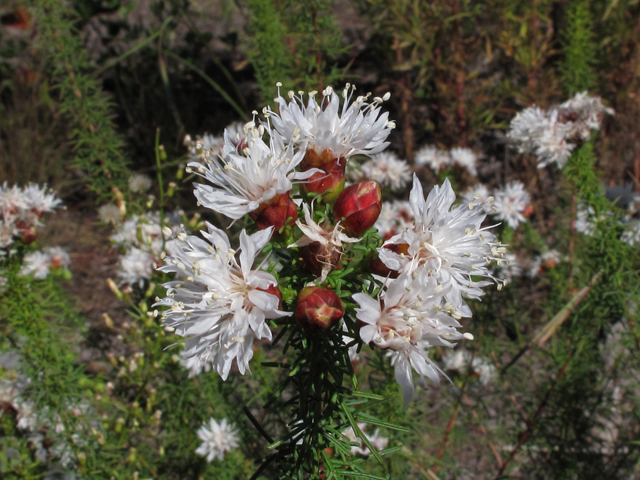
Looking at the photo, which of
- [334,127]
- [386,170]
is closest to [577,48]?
[386,170]

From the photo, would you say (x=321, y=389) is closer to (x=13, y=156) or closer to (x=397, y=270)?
(x=397, y=270)

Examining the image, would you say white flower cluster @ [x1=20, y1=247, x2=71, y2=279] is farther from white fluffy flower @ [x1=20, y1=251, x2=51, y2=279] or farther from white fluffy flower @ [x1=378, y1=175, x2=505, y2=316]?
white fluffy flower @ [x1=378, y1=175, x2=505, y2=316]

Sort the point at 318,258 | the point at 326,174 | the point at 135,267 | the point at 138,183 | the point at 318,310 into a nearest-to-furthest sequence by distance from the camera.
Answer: the point at 318,310 → the point at 318,258 → the point at 326,174 → the point at 135,267 → the point at 138,183

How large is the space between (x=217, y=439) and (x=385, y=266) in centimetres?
142

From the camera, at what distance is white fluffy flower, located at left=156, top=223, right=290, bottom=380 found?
3.01 feet

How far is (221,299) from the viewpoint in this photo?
0.94 meters

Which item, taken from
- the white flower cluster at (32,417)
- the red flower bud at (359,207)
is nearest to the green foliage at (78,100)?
the white flower cluster at (32,417)

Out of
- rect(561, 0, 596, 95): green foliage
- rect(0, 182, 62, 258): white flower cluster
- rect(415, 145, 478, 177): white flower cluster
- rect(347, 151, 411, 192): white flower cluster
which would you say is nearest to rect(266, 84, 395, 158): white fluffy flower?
rect(0, 182, 62, 258): white flower cluster

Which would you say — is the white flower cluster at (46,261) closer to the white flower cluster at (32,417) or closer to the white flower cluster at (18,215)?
the white flower cluster at (32,417)

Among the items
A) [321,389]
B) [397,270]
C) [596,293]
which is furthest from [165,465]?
[596,293]

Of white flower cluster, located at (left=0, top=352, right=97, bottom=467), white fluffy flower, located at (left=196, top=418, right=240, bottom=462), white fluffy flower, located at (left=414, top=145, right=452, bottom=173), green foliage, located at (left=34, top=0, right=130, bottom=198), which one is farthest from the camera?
white fluffy flower, located at (left=414, top=145, right=452, bottom=173)

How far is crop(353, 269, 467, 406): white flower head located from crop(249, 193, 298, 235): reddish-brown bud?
0.25 metres

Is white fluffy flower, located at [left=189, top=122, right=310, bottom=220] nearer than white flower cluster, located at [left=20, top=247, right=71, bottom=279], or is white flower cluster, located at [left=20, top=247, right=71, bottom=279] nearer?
white fluffy flower, located at [left=189, top=122, right=310, bottom=220]

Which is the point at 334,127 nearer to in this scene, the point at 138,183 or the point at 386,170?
the point at 386,170
